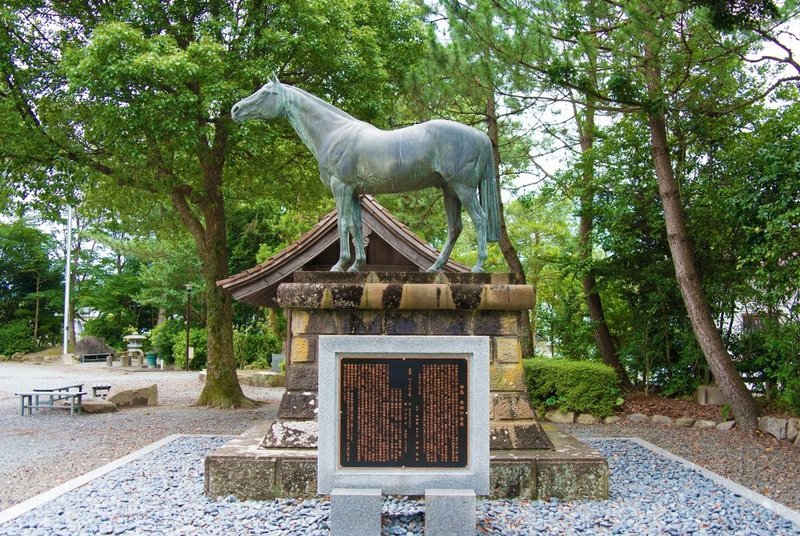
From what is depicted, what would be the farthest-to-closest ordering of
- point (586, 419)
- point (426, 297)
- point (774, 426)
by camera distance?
1. point (586, 419)
2. point (774, 426)
3. point (426, 297)

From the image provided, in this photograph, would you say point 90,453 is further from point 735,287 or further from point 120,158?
point 735,287

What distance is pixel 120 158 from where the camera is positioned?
1158 cm

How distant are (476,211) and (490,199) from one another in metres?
0.26

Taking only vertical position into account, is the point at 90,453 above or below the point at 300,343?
below

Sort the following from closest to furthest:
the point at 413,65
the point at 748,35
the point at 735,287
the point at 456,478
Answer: the point at 456,478 < the point at 748,35 < the point at 735,287 < the point at 413,65

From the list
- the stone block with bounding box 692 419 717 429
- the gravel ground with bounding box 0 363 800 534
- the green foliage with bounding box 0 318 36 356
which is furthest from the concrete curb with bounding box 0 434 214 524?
the green foliage with bounding box 0 318 36 356

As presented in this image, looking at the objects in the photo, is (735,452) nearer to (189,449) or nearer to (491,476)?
(491,476)

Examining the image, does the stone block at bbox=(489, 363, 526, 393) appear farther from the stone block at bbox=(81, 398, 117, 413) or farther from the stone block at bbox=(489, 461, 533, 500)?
the stone block at bbox=(81, 398, 117, 413)

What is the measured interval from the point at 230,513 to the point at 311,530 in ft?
2.65

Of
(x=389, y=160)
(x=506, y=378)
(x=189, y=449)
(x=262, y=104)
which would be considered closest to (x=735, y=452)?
(x=506, y=378)

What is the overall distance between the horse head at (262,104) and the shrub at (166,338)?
881 inches

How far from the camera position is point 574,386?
36.9 feet

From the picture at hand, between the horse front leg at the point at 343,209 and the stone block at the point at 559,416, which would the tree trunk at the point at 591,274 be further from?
the horse front leg at the point at 343,209

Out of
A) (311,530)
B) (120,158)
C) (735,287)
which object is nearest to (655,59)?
(735,287)
